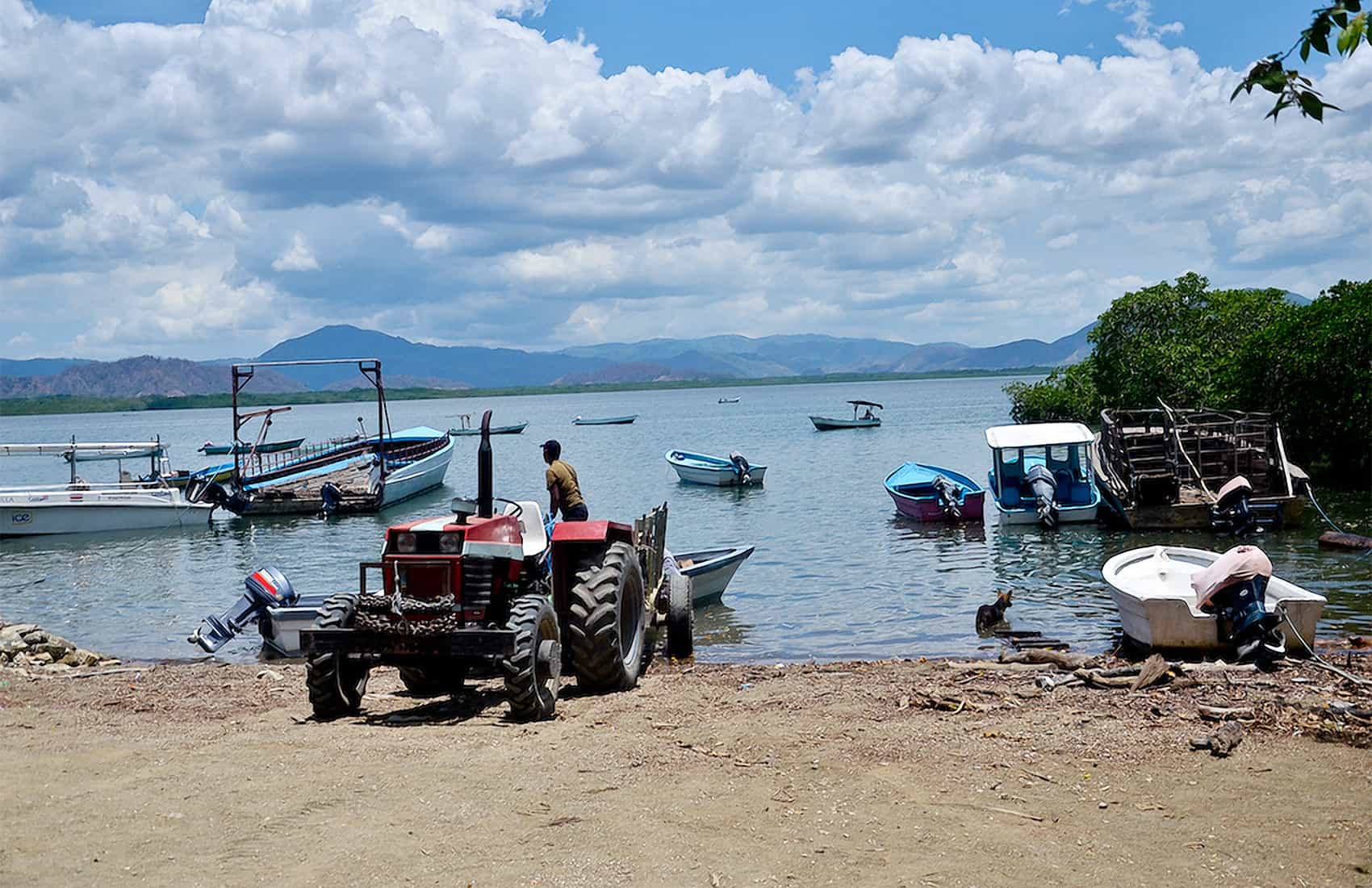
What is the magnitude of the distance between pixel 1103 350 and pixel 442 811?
47.8 metres

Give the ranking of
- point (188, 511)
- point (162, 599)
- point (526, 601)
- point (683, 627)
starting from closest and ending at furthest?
point (526, 601) < point (683, 627) < point (162, 599) < point (188, 511)

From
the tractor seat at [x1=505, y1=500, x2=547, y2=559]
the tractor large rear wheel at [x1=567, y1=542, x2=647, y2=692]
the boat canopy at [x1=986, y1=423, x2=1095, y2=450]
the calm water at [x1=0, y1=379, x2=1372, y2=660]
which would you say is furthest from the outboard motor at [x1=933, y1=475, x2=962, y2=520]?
Answer: the tractor seat at [x1=505, y1=500, x2=547, y2=559]

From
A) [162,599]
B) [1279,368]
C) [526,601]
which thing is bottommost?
[162,599]

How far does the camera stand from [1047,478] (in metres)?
27.3

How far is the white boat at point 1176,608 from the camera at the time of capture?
35.9ft

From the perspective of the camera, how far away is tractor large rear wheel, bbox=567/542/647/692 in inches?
373

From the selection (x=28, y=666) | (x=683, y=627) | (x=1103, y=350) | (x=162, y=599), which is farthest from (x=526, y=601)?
(x=1103, y=350)

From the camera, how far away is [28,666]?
13.3 metres

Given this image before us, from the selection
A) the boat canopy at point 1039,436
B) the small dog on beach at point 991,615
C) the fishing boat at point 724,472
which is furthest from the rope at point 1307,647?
the fishing boat at point 724,472

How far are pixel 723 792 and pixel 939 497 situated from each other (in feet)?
74.1

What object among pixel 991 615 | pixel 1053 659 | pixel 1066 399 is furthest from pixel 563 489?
pixel 1066 399

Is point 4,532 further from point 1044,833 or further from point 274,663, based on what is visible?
point 1044,833

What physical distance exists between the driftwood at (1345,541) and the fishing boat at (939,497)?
778 centimetres

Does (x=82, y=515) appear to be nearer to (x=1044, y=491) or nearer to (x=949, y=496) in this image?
(x=949, y=496)
